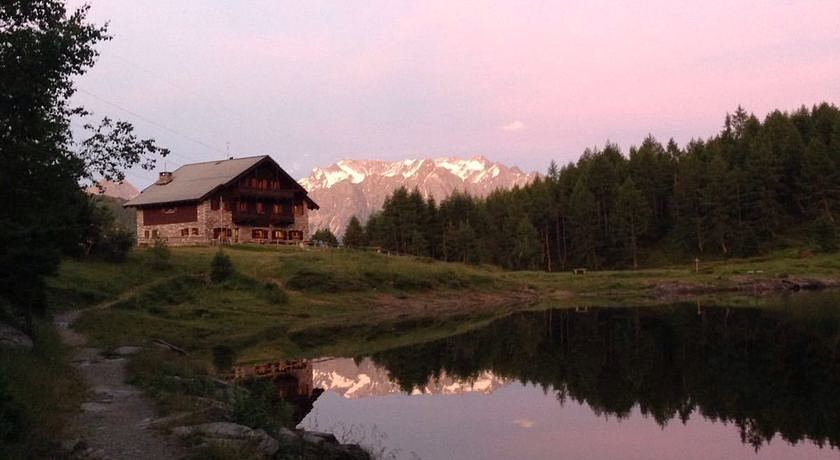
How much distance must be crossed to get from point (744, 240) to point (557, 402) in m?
88.9

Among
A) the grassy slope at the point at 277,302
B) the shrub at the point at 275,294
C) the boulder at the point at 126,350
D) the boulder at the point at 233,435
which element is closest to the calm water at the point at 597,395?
the grassy slope at the point at 277,302

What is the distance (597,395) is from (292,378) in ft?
40.4

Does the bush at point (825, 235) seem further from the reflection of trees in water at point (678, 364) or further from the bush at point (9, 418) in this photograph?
the bush at point (9, 418)

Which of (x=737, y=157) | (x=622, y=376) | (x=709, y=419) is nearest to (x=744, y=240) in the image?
(x=737, y=157)

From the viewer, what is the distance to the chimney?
305 feet

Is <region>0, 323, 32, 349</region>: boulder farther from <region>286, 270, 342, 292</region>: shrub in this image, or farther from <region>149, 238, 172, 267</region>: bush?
<region>286, 270, 342, 292</region>: shrub

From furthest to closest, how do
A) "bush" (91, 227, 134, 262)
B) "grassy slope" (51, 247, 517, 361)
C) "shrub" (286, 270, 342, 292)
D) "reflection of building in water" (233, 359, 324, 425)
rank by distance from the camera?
"shrub" (286, 270, 342, 292)
"bush" (91, 227, 134, 262)
"grassy slope" (51, 247, 517, 361)
"reflection of building in water" (233, 359, 324, 425)

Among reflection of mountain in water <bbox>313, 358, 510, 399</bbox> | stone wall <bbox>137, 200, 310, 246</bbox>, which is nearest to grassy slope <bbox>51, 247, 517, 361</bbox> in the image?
reflection of mountain in water <bbox>313, 358, 510, 399</bbox>

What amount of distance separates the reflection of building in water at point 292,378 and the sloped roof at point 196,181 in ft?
177

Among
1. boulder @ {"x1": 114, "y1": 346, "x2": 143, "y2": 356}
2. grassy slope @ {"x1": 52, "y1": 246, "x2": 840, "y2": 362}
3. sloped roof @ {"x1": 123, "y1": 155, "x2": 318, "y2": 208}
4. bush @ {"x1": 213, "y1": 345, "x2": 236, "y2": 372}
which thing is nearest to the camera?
boulder @ {"x1": 114, "y1": 346, "x2": 143, "y2": 356}

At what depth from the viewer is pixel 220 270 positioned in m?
55.7

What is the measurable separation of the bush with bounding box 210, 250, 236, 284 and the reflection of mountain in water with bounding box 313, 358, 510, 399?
984 inches

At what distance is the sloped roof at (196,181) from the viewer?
84375 mm

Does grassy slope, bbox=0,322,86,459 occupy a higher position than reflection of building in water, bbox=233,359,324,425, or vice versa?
grassy slope, bbox=0,322,86,459
